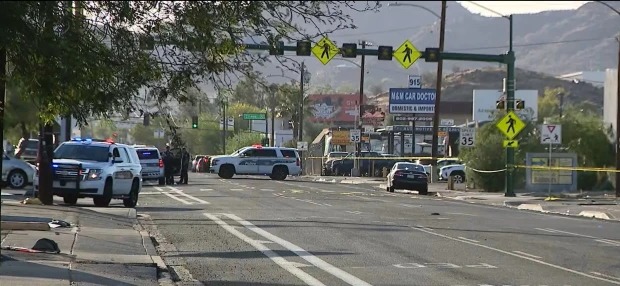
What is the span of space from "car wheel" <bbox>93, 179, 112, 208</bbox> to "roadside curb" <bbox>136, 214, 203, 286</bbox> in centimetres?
A: 526

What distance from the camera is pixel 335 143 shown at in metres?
88.4

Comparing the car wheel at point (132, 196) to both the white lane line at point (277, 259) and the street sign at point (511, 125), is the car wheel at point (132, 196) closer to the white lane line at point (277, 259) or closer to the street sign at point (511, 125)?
the white lane line at point (277, 259)

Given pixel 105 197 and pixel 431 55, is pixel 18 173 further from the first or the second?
pixel 431 55

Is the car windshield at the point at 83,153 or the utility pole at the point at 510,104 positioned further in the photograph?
the utility pole at the point at 510,104

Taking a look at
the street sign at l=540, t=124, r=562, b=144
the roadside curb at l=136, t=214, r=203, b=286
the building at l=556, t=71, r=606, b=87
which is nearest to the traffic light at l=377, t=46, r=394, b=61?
the street sign at l=540, t=124, r=562, b=144

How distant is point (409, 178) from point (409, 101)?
101 ft

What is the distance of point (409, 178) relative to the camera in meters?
48.6

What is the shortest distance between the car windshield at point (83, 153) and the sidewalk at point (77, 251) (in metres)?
4.44

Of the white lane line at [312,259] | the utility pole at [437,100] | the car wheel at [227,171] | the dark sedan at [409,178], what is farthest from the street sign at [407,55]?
the car wheel at [227,171]

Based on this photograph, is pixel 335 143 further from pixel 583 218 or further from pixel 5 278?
pixel 5 278

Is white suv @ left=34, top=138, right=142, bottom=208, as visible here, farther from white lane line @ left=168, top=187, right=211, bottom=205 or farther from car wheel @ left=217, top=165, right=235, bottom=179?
car wheel @ left=217, top=165, right=235, bottom=179

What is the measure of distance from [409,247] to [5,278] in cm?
790

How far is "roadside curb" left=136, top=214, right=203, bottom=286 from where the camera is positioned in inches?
587

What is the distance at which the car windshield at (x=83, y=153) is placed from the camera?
3009 cm
